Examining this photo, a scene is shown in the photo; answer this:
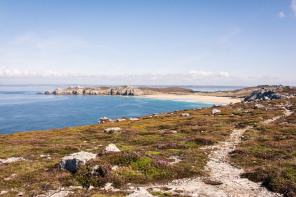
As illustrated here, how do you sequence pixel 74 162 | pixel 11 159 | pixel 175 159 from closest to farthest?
pixel 74 162
pixel 175 159
pixel 11 159

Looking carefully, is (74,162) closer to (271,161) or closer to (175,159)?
(175,159)

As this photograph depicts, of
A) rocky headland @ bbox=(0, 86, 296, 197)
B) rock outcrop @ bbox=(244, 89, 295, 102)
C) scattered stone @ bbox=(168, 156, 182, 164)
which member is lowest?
scattered stone @ bbox=(168, 156, 182, 164)

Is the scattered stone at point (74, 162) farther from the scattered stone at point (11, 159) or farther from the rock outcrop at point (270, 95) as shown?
the rock outcrop at point (270, 95)

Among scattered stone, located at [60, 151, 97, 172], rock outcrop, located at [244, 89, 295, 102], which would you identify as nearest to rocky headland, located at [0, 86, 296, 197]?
scattered stone, located at [60, 151, 97, 172]

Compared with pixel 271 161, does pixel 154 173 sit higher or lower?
lower

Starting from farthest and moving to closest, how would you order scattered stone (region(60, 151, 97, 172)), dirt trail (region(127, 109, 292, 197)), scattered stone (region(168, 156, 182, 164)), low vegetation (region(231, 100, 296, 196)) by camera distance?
scattered stone (region(168, 156, 182, 164)) < scattered stone (region(60, 151, 97, 172)) < low vegetation (region(231, 100, 296, 196)) < dirt trail (region(127, 109, 292, 197))

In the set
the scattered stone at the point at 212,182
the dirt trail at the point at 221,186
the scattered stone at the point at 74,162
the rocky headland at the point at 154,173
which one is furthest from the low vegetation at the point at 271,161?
the scattered stone at the point at 74,162

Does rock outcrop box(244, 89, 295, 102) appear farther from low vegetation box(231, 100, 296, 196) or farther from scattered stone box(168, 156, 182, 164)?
scattered stone box(168, 156, 182, 164)

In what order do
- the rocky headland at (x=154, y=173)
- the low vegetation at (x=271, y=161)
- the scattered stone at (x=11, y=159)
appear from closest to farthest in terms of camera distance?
1. the rocky headland at (x=154, y=173)
2. the low vegetation at (x=271, y=161)
3. the scattered stone at (x=11, y=159)

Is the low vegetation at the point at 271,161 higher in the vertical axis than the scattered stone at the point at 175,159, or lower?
higher

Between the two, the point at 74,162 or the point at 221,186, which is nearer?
the point at 221,186

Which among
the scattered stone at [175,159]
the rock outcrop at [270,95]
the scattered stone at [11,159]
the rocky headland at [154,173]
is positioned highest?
the rock outcrop at [270,95]

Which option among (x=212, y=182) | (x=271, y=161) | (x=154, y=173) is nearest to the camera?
(x=212, y=182)

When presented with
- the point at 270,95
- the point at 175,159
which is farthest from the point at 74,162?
the point at 270,95
